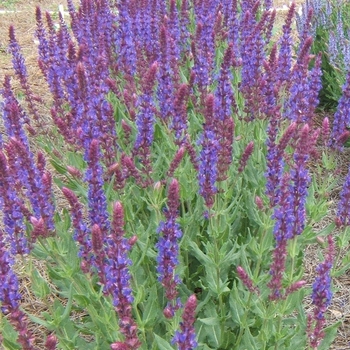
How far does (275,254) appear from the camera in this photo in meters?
2.49

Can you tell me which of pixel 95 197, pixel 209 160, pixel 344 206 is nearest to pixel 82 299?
pixel 95 197

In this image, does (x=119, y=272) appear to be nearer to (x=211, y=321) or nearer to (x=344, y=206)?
(x=211, y=321)

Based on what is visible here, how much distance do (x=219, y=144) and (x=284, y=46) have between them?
159 centimetres

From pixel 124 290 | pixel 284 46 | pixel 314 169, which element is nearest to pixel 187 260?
pixel 124 290

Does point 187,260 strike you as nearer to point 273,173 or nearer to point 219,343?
point 219,343

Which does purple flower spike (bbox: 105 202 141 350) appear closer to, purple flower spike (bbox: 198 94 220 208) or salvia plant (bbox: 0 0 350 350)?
salvia plant (bbox: 0 0 350 350)

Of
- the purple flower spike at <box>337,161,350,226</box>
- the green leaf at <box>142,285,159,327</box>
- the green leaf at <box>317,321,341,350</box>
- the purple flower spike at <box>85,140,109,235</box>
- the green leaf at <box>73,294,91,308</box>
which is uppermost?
the purple flower spike at <box>85,140,109,235</box>

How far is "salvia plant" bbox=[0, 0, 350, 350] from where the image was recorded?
249 cm

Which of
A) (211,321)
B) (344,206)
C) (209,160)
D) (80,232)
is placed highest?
(209,160)

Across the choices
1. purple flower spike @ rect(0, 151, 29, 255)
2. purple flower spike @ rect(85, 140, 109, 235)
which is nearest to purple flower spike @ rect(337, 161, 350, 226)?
purple flower spike @ rect(85, 140, 109, 235)

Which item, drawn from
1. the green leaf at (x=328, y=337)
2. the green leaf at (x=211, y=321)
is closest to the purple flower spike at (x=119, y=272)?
the green leaf at (x=211, y=321)

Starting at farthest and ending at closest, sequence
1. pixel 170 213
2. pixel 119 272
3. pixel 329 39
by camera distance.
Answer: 1. pixel 329 39
2. pixel 170 213
3. pixel 119 272

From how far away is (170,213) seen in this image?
236 centimetres

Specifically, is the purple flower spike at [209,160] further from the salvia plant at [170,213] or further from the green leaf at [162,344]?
the green leaf at [162,344]
